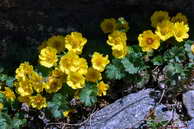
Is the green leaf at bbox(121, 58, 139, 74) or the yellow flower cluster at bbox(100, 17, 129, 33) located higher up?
the yellow flower cluster at bbox(100, 17, 129, 33)

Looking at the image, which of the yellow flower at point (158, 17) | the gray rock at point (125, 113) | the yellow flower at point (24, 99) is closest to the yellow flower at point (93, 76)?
the gray rock at point (125, 113)

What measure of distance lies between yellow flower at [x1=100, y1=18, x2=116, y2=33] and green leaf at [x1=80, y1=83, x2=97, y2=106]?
558mm

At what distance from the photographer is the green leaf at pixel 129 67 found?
3.95 metres

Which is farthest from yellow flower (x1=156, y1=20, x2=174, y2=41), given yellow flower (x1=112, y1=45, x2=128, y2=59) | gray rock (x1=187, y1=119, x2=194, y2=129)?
gray rock (x1=187, y1=119, x2=194, y2=129)

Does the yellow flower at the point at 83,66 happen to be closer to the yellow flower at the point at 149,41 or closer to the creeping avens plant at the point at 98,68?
the creeping avens plant at the point at 98,68

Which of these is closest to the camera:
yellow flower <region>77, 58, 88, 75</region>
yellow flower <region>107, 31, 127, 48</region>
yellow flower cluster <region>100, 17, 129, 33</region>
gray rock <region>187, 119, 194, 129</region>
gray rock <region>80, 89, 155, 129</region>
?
gray rock <region>187, 119, 194, 129</region>

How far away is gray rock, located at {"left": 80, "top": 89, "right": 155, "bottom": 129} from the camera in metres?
3.78

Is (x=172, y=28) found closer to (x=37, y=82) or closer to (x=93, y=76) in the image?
(x=93, y=76)

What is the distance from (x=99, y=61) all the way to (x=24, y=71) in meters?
0.64

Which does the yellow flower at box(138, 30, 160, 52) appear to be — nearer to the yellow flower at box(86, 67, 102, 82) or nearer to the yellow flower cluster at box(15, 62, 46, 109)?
the yellow flower at box(86, 67, 102, 82)

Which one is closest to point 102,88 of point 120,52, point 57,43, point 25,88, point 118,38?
point 120,52

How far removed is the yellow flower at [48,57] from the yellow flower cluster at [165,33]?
0.74 m

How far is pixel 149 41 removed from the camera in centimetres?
398

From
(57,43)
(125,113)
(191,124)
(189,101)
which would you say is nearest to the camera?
(191,124)
